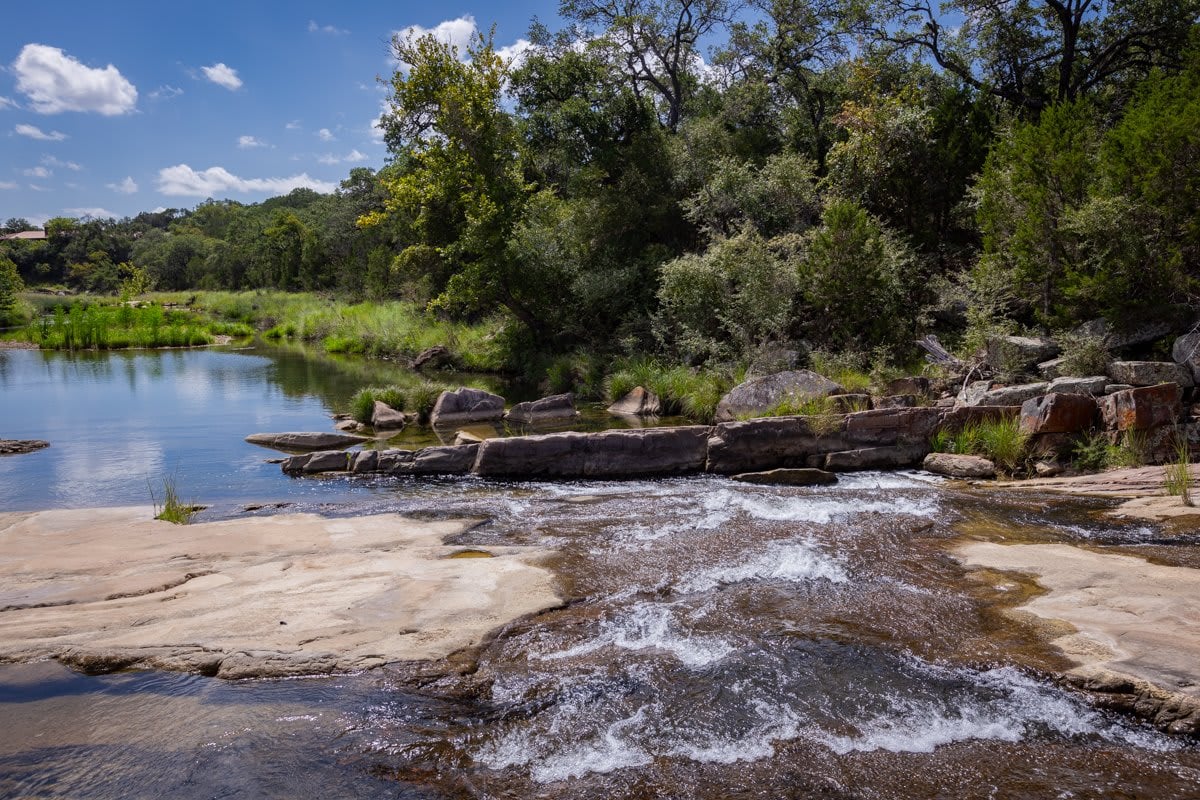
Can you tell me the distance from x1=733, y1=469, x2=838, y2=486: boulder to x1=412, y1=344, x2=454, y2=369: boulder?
65.1ft

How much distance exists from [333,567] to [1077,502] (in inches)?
394

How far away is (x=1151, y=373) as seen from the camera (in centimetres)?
1223

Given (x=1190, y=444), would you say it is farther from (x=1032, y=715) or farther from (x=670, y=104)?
(x=670, y=104)

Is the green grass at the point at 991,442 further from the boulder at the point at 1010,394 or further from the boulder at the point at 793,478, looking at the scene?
the boulder at the point at 793,478

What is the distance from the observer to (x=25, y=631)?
634 centimetres

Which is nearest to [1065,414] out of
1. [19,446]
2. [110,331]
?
[19,446]

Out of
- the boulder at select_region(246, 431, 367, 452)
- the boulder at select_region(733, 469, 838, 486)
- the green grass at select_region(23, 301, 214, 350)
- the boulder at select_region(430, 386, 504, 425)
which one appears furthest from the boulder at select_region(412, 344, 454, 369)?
the boulder at select_region(733, 469, 838, 486)

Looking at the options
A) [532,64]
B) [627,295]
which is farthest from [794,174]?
[532,64]

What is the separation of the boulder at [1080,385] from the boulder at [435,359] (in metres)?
22.3

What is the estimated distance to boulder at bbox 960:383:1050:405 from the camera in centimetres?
1302

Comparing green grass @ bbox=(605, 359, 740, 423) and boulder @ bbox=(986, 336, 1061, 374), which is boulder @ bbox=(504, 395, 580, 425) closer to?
green grass @ bbox=(605, 359, 740, 423)

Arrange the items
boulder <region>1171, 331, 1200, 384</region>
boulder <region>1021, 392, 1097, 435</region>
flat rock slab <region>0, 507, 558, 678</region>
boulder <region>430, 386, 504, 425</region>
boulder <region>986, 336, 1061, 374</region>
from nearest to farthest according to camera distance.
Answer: flat rock slab <region>0, 507, 558, 678</region> < boulder <region>1171, 331, 1200, 384</region> < boulder <region>1021, 392, 1097, 435</region> < boulder <region>986, 336, 1061, 374</region> < boulder <region>430, 386, 504, 425</region>

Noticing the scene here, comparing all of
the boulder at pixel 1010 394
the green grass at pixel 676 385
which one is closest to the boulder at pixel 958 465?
the boulder at pixel 1010 394

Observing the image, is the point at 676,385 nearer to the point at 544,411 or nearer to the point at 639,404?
the point at 639,404
